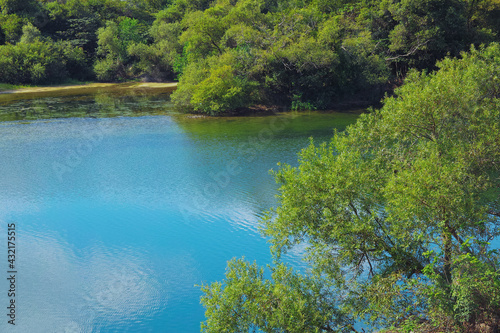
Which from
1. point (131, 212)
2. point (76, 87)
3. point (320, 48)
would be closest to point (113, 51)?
point (76, 87)

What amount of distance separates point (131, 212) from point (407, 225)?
15678 millimetres

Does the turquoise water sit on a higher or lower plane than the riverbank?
lower

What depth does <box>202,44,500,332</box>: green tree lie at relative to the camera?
11.1 meters

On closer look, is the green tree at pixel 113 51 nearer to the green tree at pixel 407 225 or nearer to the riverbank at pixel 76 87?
the riverbank at pixel 76 87

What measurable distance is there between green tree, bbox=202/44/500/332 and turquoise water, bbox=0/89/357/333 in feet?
14.3

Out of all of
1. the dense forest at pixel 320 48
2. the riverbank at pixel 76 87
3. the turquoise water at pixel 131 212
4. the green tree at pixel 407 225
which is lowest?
the turquoise water at pixel 131 212

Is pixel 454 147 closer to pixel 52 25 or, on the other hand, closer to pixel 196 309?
pixel 196 309

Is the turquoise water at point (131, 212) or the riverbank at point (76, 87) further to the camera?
the riverbank at point (76, 87)

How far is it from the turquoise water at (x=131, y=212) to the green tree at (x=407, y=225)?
172 inches

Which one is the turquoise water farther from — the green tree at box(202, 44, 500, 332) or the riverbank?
the riverbank

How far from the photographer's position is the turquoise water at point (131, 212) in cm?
1561

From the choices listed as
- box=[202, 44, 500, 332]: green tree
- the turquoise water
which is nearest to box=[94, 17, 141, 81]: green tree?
the turquoise water

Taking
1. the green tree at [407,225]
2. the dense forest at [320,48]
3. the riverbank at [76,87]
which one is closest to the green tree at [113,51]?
the riverbank at [76,87]

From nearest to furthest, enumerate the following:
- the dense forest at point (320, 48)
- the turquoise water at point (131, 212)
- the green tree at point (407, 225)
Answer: the green tree at point (407, 225) < the turquoise water at point (131, 212) < the dense forest at point (320, 48)
